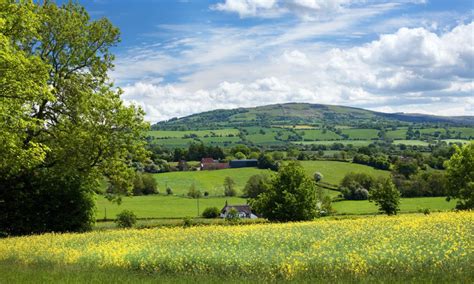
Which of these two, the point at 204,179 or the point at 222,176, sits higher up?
the point at 222,176

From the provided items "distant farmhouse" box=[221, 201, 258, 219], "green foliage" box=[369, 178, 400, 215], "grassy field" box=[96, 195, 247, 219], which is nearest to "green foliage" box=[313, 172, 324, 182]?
"grassy field" box=[96, 195, 247, 219]

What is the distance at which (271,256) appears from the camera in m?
16.7

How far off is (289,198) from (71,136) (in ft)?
57.7

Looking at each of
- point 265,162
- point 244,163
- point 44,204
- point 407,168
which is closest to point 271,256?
point 44,204

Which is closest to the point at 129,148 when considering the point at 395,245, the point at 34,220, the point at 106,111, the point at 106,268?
the point at 106,111

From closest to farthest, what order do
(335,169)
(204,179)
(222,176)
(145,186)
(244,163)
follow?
(145,186), (204,179), (222,176), (335,169), (244,163)

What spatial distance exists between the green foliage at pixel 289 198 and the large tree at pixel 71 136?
1232cm

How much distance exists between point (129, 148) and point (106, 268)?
55.4ft

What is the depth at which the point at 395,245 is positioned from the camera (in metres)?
17.4

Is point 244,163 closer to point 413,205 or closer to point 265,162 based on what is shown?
point 265,162

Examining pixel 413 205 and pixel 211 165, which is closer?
pixel 413 205

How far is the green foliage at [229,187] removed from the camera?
4866 inches

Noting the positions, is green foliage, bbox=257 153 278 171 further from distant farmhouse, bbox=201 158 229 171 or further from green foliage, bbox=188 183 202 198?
green foliage, bbox=188 183 202 198

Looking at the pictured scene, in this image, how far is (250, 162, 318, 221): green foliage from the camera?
4012 centimetres
